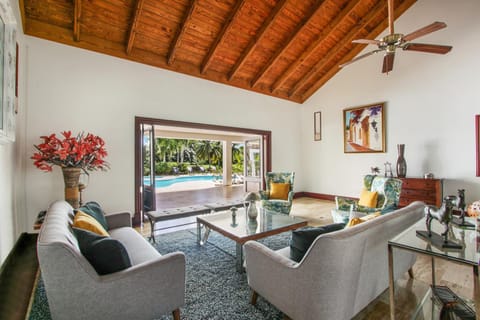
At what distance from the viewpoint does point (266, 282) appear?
65.9 inches

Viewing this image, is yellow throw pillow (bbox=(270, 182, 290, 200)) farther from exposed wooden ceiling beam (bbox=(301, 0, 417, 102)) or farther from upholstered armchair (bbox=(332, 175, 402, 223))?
exposed wooden ceiling beam (bbox=(301, 0, 417, 102))

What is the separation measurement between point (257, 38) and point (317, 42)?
1535mm

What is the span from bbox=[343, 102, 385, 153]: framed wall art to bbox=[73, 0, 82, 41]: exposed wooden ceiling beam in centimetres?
608

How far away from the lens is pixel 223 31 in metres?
4.32

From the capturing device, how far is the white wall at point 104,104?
11.4 feet

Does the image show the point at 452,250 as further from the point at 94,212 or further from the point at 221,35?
the point at 221,35

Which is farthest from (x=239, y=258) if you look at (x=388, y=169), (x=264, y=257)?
(x=388, y=169)

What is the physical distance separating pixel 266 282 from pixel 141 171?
3.53m

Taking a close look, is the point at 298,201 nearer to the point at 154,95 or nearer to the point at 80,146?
the point at 154,95

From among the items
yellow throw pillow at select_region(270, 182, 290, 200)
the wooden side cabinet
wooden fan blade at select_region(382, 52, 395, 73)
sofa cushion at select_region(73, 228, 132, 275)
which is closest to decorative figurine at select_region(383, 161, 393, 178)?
the wooden side cabinet

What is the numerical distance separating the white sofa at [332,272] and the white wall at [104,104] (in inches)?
133

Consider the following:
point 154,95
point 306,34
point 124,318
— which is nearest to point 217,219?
point 124,318

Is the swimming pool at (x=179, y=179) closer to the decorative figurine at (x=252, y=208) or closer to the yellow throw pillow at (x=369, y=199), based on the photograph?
the decorative figurine at (x=252, y=208)

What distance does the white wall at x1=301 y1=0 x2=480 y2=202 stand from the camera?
4355mm
